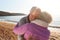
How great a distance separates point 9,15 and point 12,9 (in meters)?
0.08

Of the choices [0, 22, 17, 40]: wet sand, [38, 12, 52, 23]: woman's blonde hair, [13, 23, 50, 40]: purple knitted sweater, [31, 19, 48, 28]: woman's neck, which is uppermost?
[38, 12, 52, 23]: woman's blonde hair

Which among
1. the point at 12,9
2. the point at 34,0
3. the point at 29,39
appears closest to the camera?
the point at 29,39

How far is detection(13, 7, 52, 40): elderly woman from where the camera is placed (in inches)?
53.4

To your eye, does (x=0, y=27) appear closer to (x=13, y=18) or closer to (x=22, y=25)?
(x=13, y=18)

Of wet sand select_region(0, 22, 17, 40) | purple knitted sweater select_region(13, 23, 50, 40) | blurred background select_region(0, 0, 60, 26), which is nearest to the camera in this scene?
purple knitted sweater select_region(13, 23, 50, 40)

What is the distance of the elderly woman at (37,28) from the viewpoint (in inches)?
53.4

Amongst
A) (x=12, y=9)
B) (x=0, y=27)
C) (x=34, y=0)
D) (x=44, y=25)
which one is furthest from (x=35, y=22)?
(x=0, y=27)

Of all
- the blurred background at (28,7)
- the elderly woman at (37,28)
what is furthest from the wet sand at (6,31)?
the elderly woman at (37,28)

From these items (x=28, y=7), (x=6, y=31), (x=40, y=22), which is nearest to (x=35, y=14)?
(x=40, y=22)

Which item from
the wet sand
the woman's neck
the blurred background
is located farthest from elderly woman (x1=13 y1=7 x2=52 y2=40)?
the wet sand

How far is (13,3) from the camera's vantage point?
1.96 meters

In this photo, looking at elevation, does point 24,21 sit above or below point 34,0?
below

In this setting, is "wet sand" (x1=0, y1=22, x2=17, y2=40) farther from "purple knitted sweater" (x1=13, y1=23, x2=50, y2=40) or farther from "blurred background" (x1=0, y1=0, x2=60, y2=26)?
"purple knitted sweater" (x1=13, y1=23, x2=50, y2=40)

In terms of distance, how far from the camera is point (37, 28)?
4.53 ft
